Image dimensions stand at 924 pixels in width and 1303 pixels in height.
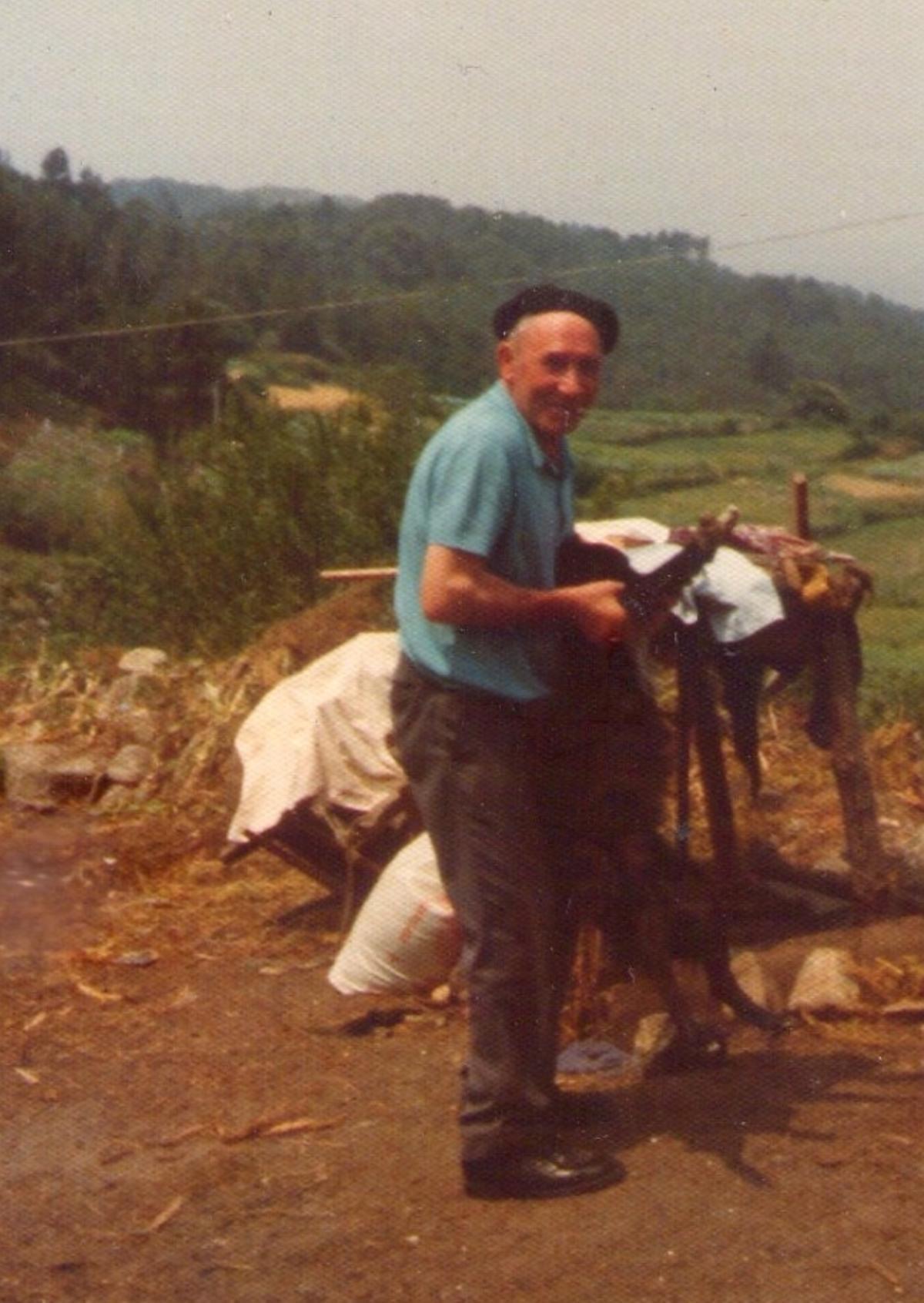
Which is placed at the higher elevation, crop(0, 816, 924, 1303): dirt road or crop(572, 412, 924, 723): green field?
crop(0, 816, 924, 1303): dirt road

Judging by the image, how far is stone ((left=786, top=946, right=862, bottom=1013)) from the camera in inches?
208

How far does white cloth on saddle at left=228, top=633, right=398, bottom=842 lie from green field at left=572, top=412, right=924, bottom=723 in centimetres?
1247

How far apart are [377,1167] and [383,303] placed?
951 inches

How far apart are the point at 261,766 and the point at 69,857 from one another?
210 centimetres

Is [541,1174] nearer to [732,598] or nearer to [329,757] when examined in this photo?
[732,598]

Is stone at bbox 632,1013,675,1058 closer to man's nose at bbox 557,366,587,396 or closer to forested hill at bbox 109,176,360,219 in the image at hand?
man's nose at bbox 557,366,587,396

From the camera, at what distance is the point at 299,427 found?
1359 centimetres

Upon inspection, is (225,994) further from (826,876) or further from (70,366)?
(70,366)

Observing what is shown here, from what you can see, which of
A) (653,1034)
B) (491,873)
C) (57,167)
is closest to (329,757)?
(653,1034)

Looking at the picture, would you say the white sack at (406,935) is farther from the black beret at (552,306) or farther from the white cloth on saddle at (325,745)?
the black beret at (552,306)

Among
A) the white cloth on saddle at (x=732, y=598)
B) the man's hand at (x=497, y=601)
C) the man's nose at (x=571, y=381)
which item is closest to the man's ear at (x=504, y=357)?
the man's nose at (x=571, y=381)

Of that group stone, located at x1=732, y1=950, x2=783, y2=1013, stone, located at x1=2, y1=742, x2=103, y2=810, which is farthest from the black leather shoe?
stone, located at x1=2, y1=742, x2=103, y2=810

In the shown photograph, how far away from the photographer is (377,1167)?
4.46m

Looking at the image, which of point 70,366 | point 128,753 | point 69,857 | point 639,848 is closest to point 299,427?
point 128,753
